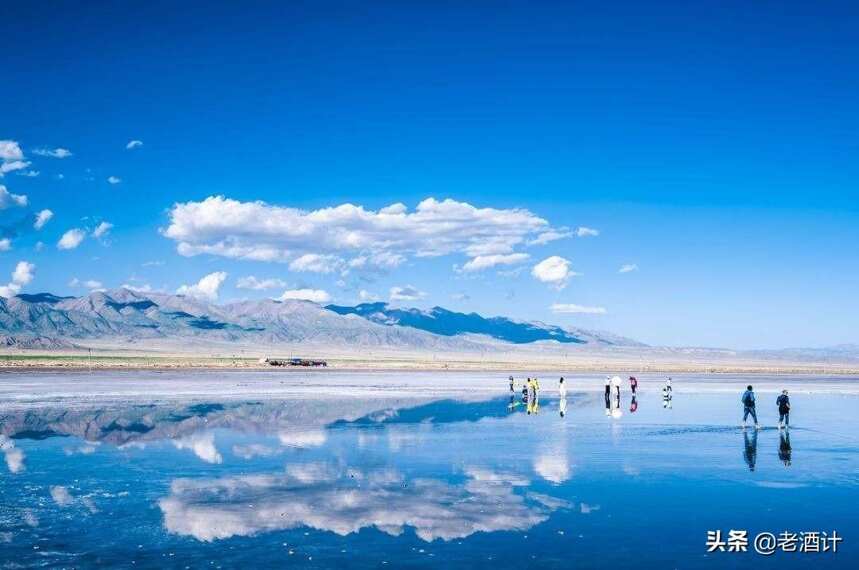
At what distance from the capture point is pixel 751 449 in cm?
2441

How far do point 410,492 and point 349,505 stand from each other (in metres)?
1.86

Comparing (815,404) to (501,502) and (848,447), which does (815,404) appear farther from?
(501,502)

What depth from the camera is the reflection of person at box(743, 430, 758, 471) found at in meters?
21.8

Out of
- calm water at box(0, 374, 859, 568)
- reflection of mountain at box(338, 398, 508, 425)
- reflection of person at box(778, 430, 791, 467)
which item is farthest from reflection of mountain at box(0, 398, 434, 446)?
reflection of person at box(778, 430, 791, 467)

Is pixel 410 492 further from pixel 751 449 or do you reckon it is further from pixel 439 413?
pixel 439 413

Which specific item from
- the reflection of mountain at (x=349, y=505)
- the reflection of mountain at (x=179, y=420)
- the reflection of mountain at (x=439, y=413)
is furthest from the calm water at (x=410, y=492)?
the reflection of mountain at (x=439, y=413)

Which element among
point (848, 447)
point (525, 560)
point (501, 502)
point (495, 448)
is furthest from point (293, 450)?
point (848, 447)

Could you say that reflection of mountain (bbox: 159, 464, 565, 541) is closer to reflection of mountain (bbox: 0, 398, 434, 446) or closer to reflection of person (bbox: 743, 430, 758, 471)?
reflection of mountain (bbox: 0, 398, 434, 446)

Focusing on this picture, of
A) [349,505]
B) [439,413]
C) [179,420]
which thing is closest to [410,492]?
[349,505]

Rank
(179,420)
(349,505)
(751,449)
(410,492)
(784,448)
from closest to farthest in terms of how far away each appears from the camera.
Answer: (349,505) → (410,492) → (751,449) → (784,448) → (179,420)

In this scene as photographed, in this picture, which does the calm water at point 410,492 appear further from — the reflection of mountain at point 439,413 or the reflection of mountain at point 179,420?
the reflection of mountain at point 439,413

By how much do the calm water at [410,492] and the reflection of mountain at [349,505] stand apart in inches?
2.5

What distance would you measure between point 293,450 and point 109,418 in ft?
43.7

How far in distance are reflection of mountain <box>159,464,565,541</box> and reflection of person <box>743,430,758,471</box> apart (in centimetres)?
768
